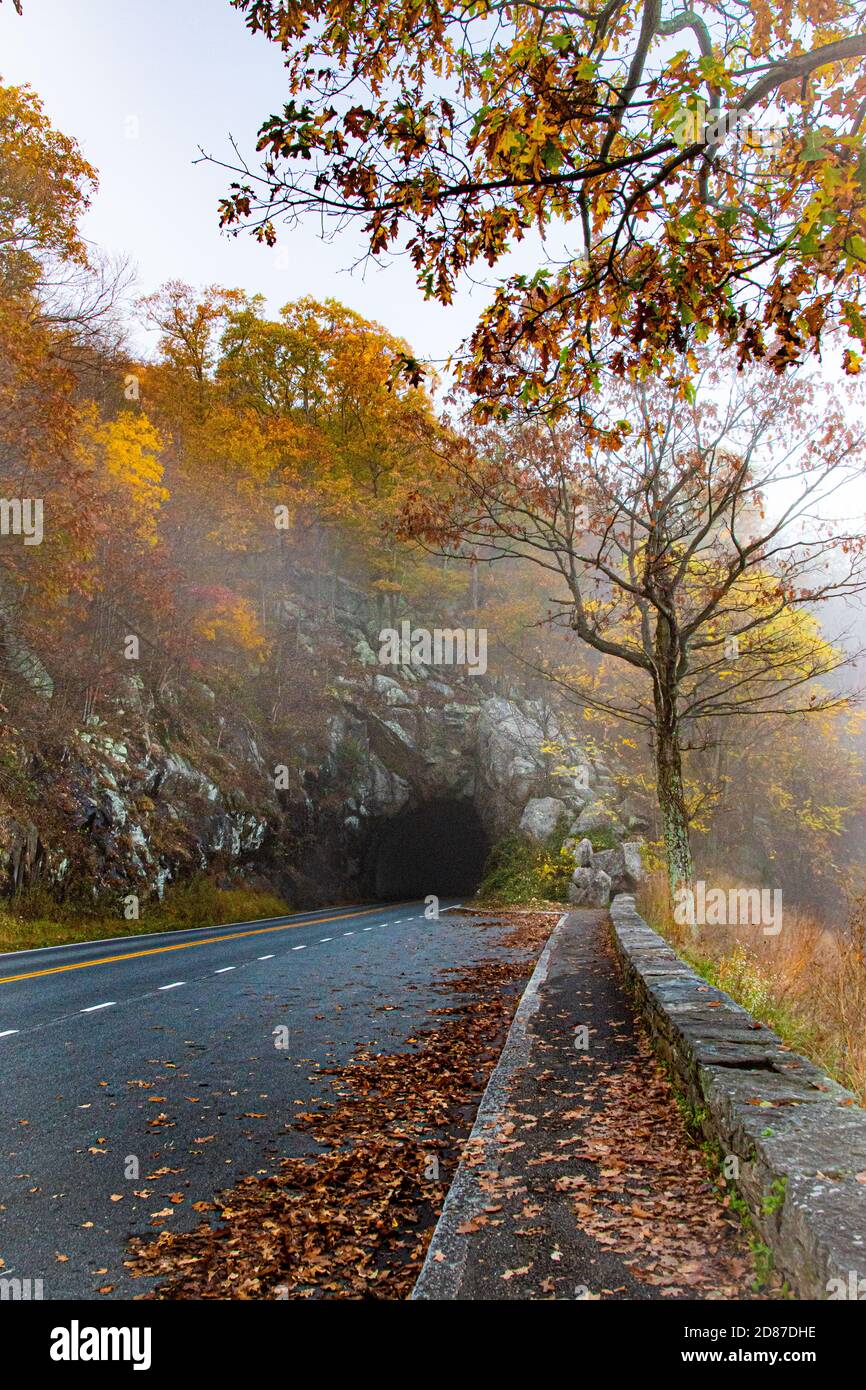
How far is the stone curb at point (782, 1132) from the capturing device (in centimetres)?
270

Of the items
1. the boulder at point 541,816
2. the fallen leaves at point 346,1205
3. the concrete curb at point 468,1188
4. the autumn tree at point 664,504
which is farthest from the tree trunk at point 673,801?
the boulder at point 541,816

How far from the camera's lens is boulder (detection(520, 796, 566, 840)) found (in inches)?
1141

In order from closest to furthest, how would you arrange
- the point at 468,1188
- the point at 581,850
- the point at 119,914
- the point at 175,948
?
the point at 468,1188 → the point at 175,948 → the point at 119,914 → the point at 581,850

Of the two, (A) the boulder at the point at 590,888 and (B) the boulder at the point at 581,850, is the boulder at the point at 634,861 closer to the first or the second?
(A) the boulder at the point at 590,888

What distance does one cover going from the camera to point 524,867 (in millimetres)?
27500

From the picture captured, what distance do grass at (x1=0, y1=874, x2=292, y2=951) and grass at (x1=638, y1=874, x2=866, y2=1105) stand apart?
38.0ft

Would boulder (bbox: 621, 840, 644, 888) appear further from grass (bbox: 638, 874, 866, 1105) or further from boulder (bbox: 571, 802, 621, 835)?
grass (bbox: 638, 874, 866, 1105)

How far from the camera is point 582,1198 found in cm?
392

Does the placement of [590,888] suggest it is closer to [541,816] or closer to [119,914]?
[541,816]

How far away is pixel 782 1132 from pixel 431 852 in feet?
132

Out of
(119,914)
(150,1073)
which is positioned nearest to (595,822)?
(119,914)
